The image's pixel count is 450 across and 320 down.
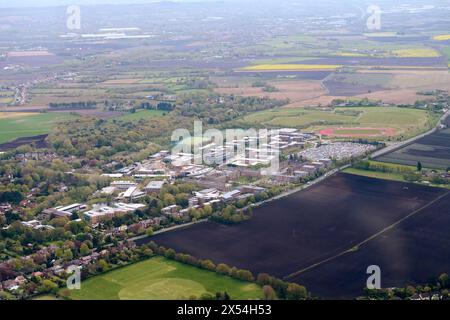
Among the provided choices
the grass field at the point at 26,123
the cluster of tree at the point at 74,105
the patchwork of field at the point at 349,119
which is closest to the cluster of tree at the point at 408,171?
Result: the patchwork of field at the point at 349,119

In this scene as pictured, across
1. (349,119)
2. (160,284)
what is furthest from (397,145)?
(160,284)

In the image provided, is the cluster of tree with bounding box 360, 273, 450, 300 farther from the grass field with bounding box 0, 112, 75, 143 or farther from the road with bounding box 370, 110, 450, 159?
the grass field with bounding box 0, 112, 75, 143

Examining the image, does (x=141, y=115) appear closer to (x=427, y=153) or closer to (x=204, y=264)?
(x=427, y=153)

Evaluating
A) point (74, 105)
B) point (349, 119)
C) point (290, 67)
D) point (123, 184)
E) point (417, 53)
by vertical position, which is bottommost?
point (123, 184)

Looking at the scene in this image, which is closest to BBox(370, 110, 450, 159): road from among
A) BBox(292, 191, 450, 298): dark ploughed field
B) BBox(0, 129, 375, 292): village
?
BBox(0, 129, 375, 292): village
